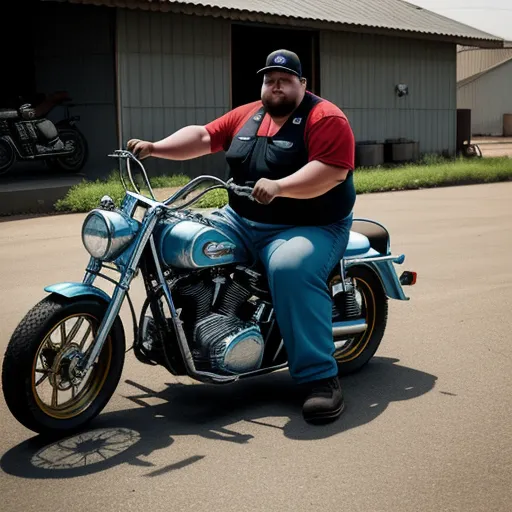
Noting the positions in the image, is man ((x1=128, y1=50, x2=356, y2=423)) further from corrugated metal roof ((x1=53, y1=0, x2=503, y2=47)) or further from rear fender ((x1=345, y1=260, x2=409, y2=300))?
corrugated metal roof ((x1=53, y1=0, x2=503, y2=47))

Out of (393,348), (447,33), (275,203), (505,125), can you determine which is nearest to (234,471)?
(275,203)

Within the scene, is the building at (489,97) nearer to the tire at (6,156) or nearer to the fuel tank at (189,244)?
the tire at (6,156)

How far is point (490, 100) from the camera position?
1722 inches

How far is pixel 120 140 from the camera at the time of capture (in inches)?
674

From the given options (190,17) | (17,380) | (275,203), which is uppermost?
(190,17)

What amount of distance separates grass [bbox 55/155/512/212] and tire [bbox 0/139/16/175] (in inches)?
57.9

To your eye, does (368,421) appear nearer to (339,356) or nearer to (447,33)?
(339,356)

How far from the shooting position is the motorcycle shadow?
4324 mm

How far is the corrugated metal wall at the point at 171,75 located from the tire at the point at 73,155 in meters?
0.70

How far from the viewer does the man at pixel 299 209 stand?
486cm

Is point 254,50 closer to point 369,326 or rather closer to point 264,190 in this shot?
point 369,326

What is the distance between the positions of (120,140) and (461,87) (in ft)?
99.6

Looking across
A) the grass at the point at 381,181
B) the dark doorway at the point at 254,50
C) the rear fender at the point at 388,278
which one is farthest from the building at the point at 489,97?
the rear fender at the point at 388,278

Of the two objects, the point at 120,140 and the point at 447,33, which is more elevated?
the point at 447,33
